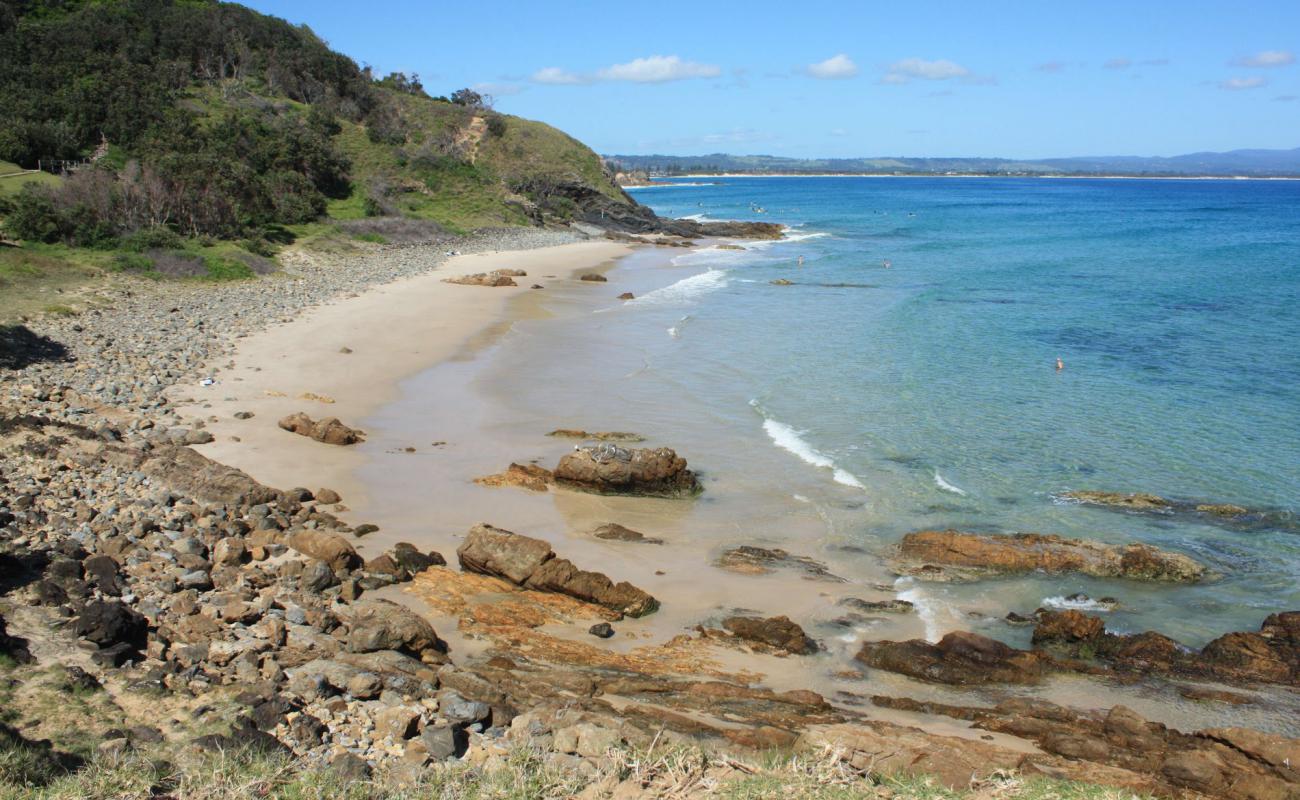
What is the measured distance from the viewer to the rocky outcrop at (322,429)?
51.6 ft

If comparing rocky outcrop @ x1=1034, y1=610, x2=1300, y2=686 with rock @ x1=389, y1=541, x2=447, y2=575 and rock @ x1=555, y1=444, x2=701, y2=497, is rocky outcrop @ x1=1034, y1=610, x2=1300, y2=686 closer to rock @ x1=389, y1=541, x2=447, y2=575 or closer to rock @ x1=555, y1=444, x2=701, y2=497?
rock @ x1=555, y1=444, x2=701, y2=497

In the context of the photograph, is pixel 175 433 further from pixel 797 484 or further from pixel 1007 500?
pixel 1007 500

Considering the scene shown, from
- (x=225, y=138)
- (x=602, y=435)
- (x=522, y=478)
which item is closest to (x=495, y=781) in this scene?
(x=522, y=478)

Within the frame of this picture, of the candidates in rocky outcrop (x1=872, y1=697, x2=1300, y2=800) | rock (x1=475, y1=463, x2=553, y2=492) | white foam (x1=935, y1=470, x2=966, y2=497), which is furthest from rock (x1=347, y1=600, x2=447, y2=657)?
white foam (x1=935, y1=470, x2=966, y2=497)

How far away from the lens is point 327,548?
419 inches

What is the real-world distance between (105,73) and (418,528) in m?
43.1

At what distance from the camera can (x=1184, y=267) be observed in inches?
1821

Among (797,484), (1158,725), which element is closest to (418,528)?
(797,484)

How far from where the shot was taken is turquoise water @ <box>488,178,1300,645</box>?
1325 cm

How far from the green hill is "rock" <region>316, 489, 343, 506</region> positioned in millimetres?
15309

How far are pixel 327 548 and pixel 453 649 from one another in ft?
7.88

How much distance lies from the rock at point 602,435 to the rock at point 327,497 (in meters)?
5.05

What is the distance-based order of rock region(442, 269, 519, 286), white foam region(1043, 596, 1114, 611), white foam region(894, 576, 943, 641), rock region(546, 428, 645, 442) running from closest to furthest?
white foam region(894, 576, 943, 641)
white foam region(1043, 596, 1114, 611)
rock region(546, 428, 645, 442)
rock region(442, 269, 519, 286)

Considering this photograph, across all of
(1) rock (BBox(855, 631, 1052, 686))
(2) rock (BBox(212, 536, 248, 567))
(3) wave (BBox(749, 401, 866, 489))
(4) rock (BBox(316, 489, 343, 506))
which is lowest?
(1) rock (BBox(855, 631, 1052, 686))
